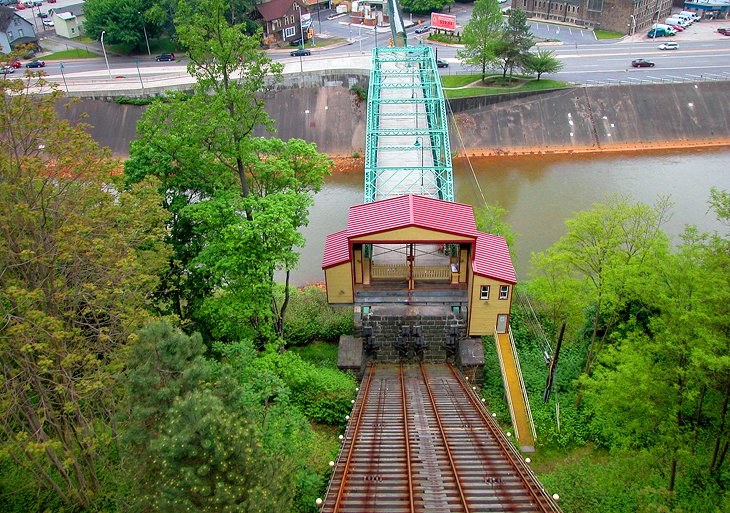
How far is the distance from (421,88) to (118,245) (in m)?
29.5

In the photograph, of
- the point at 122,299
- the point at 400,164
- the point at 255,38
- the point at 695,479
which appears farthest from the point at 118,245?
the point at 400,164

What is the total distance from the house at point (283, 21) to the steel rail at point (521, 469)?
5810 centimetres

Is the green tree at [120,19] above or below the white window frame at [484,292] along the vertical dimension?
above

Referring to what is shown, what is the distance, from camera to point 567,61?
2285 inches

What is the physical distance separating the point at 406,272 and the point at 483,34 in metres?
36.3

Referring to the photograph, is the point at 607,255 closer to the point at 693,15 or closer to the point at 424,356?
the point at 424,356

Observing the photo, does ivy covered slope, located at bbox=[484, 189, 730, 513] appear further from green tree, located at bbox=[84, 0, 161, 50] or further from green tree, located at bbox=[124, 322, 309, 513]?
green tree, located at bbox=[84, 0, 161, 50]

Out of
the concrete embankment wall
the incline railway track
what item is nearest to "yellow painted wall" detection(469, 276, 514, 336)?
the incline railway track

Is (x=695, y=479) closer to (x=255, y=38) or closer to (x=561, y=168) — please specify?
(x=255, y=38)

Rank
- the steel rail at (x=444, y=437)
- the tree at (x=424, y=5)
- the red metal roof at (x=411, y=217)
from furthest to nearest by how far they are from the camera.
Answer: the tree at (x=424, y=5), the red metal roof at (x=411, y=217), the steel rail at (x=444, y=437)

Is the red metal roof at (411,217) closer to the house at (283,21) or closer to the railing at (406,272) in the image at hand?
the railing at (406,272)

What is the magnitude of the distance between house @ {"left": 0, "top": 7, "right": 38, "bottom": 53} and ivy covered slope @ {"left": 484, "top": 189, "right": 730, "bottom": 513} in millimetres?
74420

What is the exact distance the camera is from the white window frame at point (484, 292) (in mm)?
21516

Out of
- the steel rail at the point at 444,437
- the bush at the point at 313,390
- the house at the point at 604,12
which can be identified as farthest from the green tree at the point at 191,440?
the house at the point at 604,12
